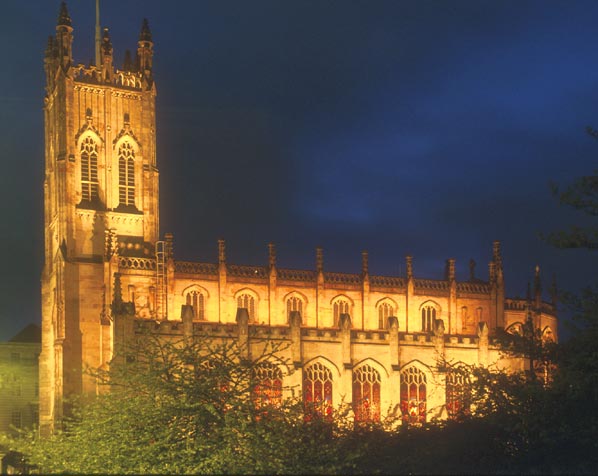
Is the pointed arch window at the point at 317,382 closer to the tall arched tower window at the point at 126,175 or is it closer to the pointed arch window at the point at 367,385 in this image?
the pointed arch window at the point at 367,385

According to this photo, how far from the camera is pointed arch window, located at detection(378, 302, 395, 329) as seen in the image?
274 ft

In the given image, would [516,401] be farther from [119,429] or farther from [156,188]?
[156,188]

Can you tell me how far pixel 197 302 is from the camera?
78625 mm

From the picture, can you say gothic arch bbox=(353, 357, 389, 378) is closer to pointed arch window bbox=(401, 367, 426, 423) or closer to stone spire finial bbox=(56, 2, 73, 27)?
pointed arch window bbox=(401, 367, 426, 423)

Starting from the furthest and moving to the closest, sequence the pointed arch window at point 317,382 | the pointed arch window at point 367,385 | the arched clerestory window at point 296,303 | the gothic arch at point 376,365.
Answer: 1. the arched clerestory window at point 296,303
2. the gothic arch at point 376,365
3. the pointed arch window at point 367,385
4. the pointed arch window at point 317,382

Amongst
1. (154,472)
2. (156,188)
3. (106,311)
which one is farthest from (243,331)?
(154,472)

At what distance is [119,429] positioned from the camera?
124 feet

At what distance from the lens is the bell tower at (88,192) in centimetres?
7494

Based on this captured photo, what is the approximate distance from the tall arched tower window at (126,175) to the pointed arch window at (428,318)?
23.7m

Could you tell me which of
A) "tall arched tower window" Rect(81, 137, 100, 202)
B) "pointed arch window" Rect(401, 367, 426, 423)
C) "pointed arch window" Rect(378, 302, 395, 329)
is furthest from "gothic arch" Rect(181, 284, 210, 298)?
"pointed arch window" Rect(401, 367, 426, 423)

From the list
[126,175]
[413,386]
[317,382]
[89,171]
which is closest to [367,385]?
[413,386]

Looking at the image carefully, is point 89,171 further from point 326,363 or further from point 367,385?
point 367,385

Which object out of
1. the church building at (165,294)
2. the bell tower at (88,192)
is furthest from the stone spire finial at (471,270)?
the bell tower at (88,192)

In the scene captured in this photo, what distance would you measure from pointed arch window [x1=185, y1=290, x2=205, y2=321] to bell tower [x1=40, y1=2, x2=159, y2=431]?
4136mm
